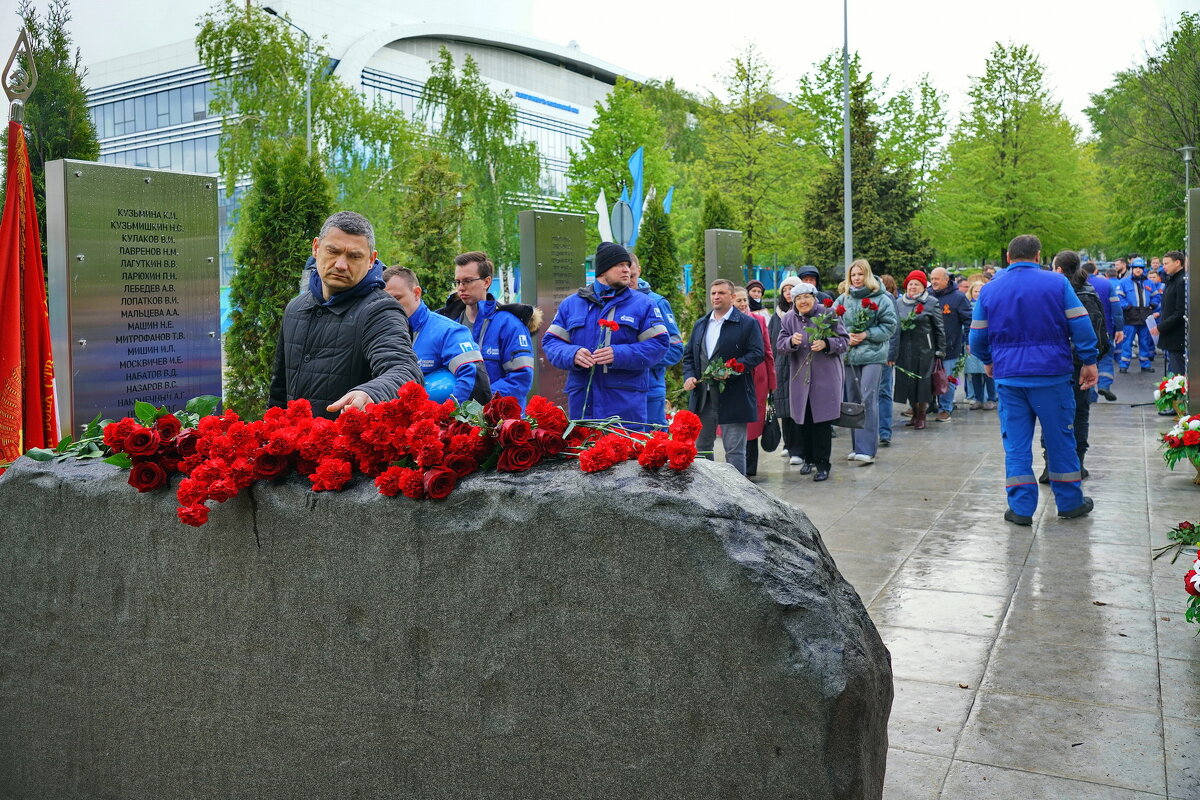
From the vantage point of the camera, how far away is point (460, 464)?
289cm

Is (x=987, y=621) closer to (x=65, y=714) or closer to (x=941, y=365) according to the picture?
(x=65, y=714)

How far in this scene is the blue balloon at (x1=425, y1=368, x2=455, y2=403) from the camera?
218 inches

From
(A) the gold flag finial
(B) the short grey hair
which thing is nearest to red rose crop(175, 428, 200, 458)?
(B) the short grey hair

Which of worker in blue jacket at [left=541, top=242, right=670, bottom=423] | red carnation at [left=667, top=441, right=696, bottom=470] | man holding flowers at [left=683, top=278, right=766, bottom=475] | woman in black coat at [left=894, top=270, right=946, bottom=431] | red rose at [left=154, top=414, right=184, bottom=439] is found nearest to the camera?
red carnation at [left=667, top=441, right=696, bottom=470]

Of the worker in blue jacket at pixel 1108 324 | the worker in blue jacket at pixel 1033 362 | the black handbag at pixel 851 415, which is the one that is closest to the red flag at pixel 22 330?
the worker in blue jacket at pixel 1033 362

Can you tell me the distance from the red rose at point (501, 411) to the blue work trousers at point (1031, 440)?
5489 mm

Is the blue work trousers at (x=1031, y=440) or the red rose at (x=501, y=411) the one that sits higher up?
→ the red rose at (x=501, y=411)

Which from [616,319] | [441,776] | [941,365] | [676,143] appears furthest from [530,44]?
[441,776]

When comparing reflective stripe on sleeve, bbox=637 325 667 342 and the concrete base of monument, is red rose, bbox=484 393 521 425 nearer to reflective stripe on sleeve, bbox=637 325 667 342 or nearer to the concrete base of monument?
the concrete base of monument

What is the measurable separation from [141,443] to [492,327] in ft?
11.9

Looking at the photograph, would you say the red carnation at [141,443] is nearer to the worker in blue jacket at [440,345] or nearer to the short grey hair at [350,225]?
the short grey hair at [350,225]

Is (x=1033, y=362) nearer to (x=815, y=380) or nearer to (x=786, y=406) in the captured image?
(x=815, y=380)

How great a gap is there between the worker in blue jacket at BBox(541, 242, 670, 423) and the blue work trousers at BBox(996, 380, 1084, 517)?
8.48 feet

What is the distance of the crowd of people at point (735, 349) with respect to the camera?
13.0 ft
